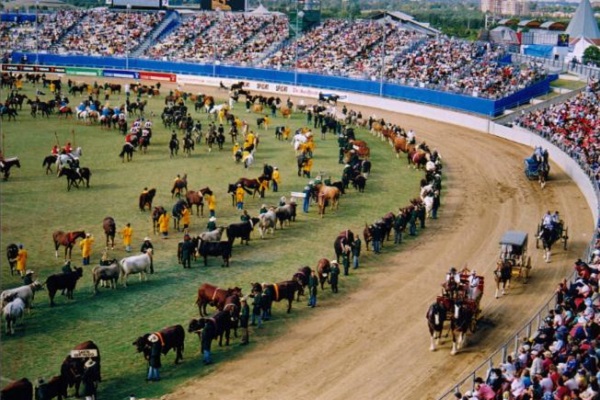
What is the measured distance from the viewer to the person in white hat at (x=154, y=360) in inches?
679

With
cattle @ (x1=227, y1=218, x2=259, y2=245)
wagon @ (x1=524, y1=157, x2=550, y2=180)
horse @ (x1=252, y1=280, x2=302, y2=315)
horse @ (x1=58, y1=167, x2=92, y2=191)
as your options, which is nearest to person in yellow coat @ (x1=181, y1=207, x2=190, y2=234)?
cattle @ (x1=227, y1=218, x2=259, y2=245)

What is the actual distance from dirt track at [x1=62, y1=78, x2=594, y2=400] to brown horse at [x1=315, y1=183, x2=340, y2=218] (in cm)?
389

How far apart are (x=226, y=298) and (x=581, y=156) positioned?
22.4 m

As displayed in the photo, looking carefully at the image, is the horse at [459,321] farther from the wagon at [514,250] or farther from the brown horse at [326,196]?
the brown horse at [326,196]

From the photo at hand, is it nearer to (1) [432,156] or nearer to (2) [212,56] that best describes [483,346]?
(1) [432,156]

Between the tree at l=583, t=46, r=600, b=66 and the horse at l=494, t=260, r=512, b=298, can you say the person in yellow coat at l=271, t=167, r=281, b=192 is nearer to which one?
the horse at l=494, t=260, r=512, b=298

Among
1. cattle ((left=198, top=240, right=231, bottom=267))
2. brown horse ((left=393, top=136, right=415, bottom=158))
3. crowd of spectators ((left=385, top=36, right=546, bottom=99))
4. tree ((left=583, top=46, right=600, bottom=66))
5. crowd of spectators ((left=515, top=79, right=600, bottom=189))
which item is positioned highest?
tree ((left=583, top=46, right=600, bottom=66))

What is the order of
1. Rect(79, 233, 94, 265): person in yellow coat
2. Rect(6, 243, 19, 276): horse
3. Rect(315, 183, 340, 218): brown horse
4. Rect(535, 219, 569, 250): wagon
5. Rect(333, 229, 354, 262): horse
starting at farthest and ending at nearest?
1. Rect(315, 183, 340, 218): brown horse
2. Rect(535, 219, 569, 250): wagon
3. Rect(333, 229, 354, 262): horse
4. Rect(79, 233, 94, 265): person in yellow coat
5. Rect(6, 243, 19, 276): horse

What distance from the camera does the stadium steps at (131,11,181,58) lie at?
79.6 m

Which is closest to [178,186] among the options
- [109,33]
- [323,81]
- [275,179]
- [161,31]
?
[275,179]

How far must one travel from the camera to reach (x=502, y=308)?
71.8 feet

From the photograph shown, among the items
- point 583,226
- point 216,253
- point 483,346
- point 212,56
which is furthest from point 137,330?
point 212,56

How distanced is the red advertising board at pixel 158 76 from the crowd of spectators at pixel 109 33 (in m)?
6.18

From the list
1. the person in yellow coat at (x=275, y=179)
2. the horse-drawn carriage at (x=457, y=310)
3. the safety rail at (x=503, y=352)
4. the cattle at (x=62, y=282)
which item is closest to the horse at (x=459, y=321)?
the horse-drawn carriage at (x=457, y=310)
